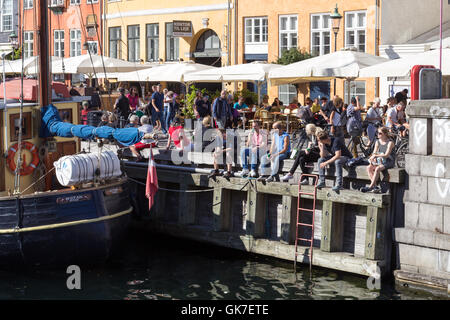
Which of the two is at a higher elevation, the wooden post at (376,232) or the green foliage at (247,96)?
the green foliage at (247,96)

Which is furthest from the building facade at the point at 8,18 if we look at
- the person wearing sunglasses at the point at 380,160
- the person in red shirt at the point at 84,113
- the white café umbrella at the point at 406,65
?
the person wearing sunglasses at the point at 380,160

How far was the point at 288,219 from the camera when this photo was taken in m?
18.7

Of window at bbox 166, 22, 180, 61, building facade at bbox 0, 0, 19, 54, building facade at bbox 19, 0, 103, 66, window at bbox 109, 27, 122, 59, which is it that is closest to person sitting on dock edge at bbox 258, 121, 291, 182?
window at bbox 166, 22, 180, 61

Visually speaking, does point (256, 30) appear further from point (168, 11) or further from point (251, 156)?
point (251, 156)

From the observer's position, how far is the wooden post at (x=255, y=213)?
19.3m

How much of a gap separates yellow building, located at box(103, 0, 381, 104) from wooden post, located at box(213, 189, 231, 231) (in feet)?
42.4

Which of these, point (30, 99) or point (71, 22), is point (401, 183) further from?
point (71, 22)

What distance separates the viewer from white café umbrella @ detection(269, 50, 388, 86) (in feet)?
75.3

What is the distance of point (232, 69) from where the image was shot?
26.5 metres

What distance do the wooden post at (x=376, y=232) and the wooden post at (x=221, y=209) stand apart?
4.08 m

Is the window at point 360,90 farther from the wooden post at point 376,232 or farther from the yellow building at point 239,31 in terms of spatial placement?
the wooden post at point 376,232

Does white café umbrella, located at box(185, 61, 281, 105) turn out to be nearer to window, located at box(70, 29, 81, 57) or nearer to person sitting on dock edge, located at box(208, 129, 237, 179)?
person sitting on dock edge, located at box(208, 129, 237, 179)

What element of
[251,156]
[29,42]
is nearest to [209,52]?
[29,42]
